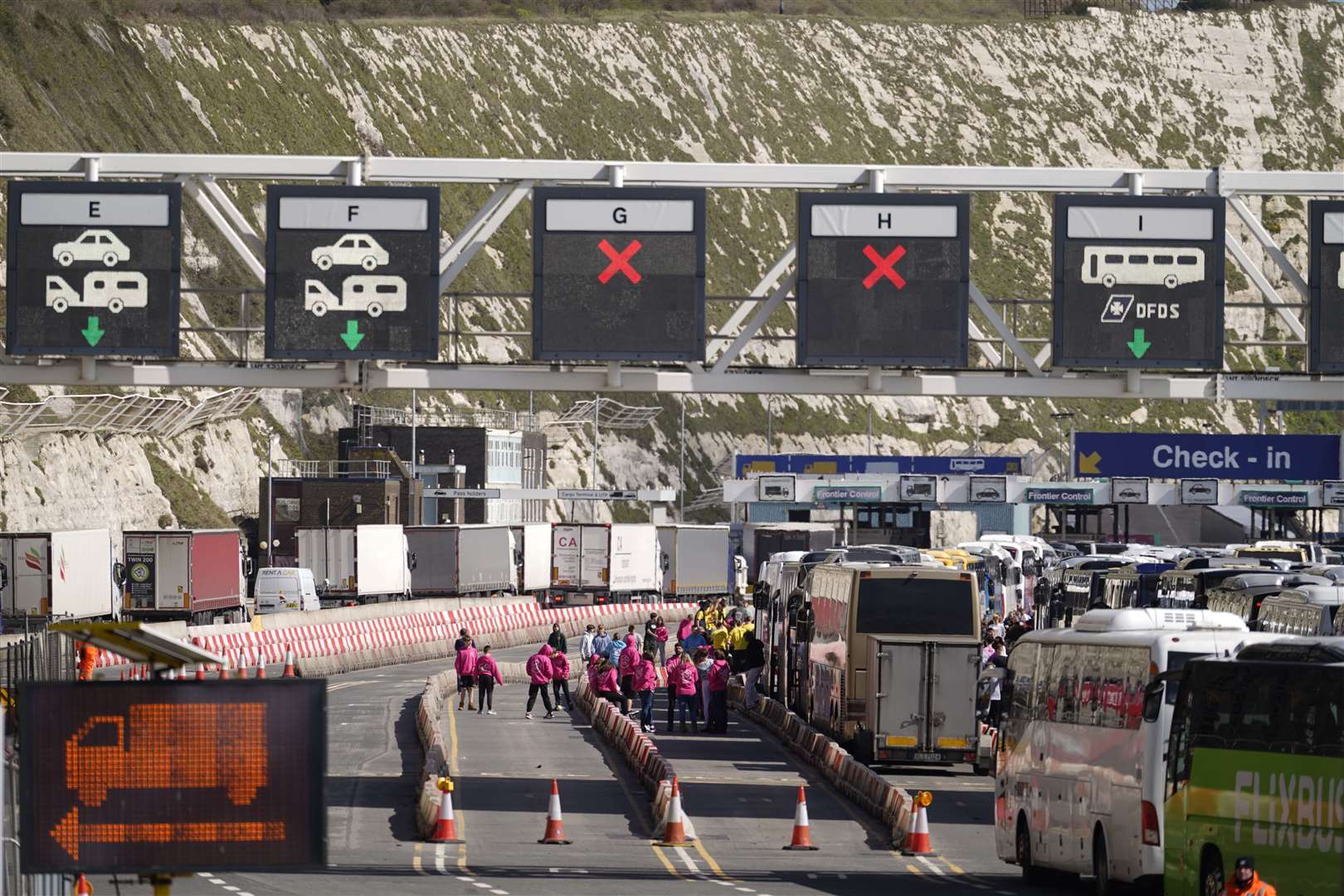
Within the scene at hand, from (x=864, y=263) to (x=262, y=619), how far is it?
30729 millimetres

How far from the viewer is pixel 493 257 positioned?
127125mm

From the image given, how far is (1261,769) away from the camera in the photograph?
1600 centimetres

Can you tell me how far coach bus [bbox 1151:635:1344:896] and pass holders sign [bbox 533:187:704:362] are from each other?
8.29 m

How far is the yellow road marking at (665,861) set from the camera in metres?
21.3

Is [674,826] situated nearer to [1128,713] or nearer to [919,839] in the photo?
[919,839]

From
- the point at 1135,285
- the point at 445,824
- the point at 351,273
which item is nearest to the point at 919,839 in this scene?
the point at 445,824

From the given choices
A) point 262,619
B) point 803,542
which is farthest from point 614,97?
→ point 262,619

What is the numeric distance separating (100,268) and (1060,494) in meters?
72.0

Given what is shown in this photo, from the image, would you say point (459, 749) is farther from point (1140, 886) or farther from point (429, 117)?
point (429, 117)

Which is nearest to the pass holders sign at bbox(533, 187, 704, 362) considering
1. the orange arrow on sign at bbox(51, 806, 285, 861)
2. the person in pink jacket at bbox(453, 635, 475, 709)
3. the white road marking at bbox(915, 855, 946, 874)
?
the white road marking at bbox(915, 855, 946, 874)

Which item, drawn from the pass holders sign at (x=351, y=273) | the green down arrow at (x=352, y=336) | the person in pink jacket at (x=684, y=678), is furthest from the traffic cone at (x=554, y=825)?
the person in pink jacket at (x=684, y=678)

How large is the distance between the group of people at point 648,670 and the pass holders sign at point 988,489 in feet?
152

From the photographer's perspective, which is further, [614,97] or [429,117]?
[614,97]

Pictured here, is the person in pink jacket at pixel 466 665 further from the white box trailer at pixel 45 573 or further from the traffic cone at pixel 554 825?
the traffic cone at pixel 554 825
